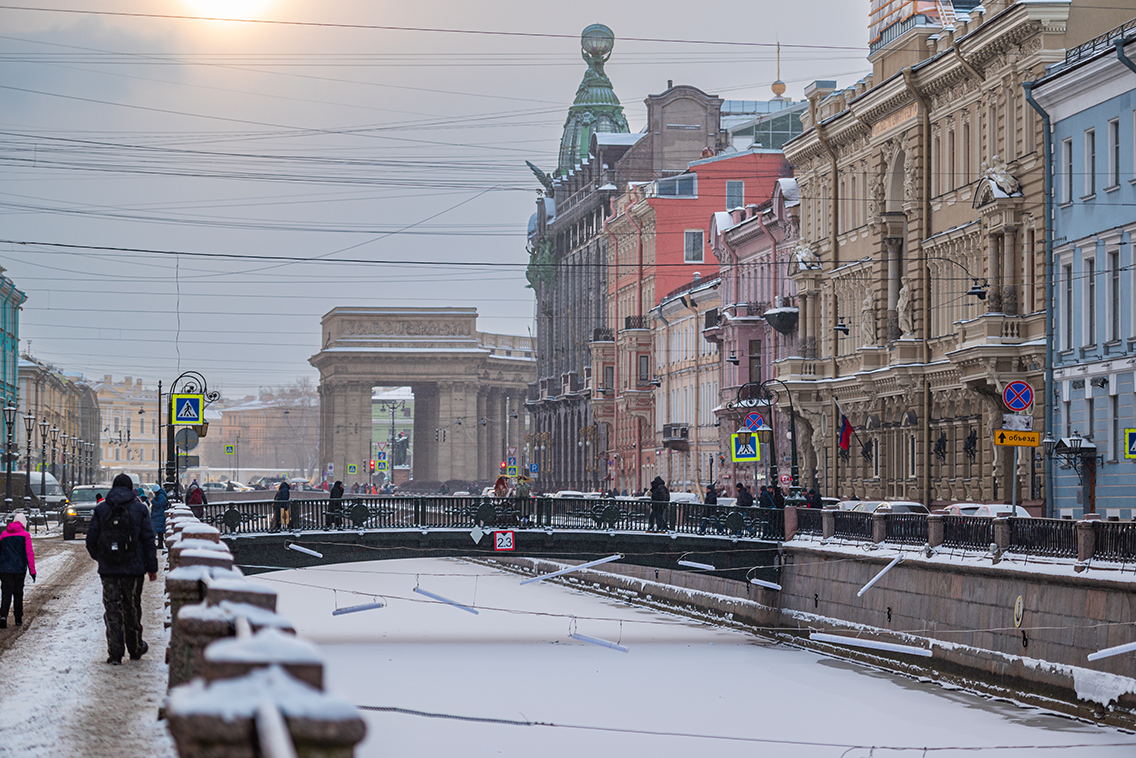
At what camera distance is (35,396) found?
412 ft

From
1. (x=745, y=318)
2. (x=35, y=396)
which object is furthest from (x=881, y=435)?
(x=35, y=396)

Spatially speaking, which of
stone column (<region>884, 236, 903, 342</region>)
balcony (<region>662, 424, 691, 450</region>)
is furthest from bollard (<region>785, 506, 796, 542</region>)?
balcony (<region>662, 424, 691, 450</region>)

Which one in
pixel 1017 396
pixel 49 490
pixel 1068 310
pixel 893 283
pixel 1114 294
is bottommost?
pixel 49 490

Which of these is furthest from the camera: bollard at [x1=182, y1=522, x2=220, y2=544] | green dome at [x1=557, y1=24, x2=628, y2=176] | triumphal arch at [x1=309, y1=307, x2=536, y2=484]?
triumphal arch at [x1=309, y1=307, x2=536, y2=484]

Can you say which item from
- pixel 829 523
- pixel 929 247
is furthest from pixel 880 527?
pixel 929 247

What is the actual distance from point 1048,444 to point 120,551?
28.2 meters

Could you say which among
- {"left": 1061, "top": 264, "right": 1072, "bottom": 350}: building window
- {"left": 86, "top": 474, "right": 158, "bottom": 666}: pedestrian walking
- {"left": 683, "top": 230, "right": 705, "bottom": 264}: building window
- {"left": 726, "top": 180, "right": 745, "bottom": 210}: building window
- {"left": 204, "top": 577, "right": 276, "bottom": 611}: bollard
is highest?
{"left": 726, "top": 180, "right": 745, "bottom": 210}: building window

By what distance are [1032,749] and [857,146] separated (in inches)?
1313

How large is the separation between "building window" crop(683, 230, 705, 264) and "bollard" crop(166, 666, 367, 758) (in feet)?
270

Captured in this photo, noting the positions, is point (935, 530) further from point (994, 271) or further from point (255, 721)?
point (255, 721)

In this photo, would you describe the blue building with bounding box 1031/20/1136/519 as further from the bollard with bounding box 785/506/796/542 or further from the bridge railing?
the bridge railing

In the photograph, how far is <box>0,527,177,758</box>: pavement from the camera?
1157 centimetres

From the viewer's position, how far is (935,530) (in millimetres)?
32812

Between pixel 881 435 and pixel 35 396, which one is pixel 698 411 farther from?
pixel 35 396
